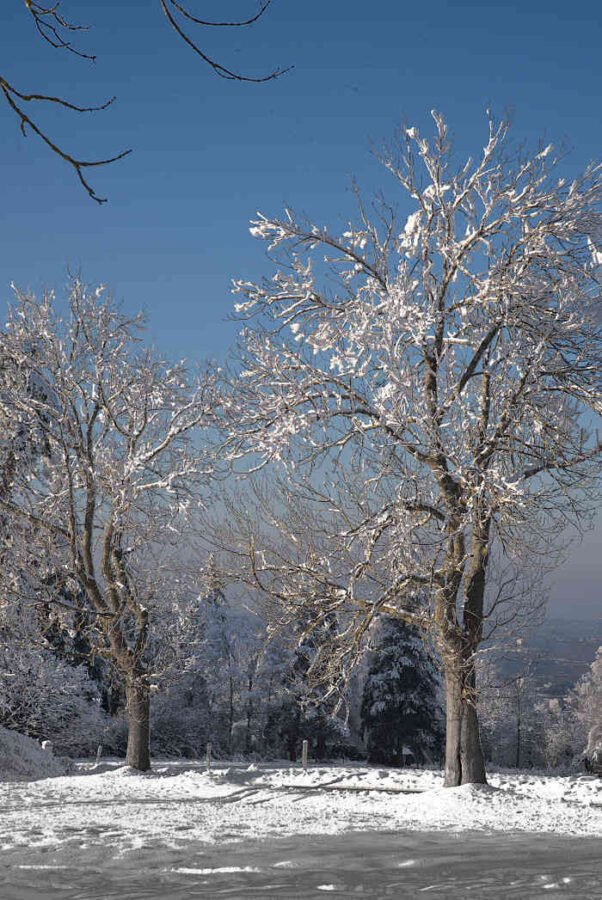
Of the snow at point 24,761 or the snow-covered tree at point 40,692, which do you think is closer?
the snow at point 24,761

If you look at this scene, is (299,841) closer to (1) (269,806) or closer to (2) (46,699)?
(1) (269,806)

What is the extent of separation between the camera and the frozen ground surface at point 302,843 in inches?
228

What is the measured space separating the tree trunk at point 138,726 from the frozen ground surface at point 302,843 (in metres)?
3.18

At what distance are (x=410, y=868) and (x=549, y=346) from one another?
30.4 feet

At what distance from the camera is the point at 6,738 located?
21250mm

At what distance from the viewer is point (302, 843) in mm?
7754

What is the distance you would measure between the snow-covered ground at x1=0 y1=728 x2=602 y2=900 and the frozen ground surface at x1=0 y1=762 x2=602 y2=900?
0.05ft

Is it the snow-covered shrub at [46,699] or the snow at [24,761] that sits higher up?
the snow-covered shrub at [46,699]

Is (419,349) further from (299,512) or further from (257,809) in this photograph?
(257,809)

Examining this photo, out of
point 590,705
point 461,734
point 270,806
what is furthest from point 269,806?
point 590,705

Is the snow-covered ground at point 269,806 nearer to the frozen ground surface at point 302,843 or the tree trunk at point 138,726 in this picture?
the frozen ground surface at point 302,843

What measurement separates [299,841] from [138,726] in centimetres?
1172

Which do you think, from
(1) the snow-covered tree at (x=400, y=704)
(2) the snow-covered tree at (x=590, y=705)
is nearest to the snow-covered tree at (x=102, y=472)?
(1) the snow-covered tree at (x=400, y=704)

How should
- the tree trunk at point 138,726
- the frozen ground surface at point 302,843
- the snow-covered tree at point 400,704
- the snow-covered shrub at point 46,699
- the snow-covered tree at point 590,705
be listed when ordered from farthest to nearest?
the snow-covered tree at point 590,705 < the snow-covered tree at point 400,704 < the snow-covered shrub at point 46,699 < the tree trunk at point 138,726 < the frozen ground surface at point 302,843
